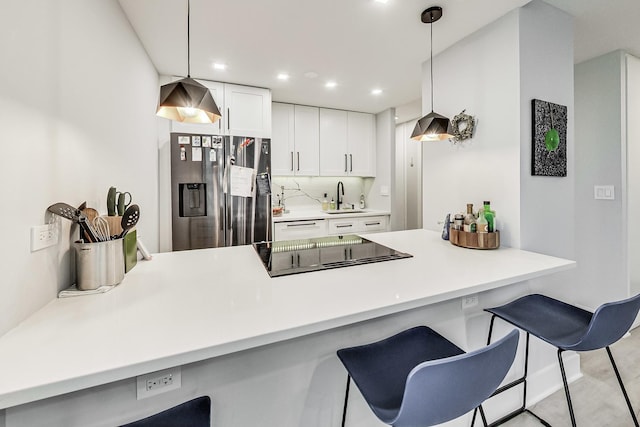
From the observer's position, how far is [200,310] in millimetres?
901

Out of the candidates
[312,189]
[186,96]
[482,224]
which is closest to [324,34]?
[186,96]

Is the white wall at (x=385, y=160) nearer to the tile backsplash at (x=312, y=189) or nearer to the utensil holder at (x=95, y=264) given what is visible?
the tile backsplash at (x=312, y=189)

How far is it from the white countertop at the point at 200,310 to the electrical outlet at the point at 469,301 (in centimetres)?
21

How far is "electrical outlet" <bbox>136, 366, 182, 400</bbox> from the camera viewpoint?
0.90 metres

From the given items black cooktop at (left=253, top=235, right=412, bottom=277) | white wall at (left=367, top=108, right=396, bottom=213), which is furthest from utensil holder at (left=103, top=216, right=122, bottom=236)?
white wall at (left=367, top=108, right=396, bottom=213)

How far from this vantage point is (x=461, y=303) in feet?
4.82

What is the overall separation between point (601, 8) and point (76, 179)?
3.14 m

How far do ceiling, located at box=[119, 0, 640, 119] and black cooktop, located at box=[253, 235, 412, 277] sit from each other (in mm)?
1464

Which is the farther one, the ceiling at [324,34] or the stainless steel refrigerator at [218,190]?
the stainless steel refrigerator at [218,190]

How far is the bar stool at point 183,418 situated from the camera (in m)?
0.80

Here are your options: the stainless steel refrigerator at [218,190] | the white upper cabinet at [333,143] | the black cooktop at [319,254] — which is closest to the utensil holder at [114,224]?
the black cooktop at [319,254]

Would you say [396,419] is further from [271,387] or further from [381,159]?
[381,159]

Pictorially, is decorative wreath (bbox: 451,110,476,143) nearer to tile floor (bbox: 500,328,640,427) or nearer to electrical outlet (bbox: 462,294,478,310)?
electrical outlet (bbox: 462,294,478,310)

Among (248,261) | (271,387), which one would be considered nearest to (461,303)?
(271,387)
